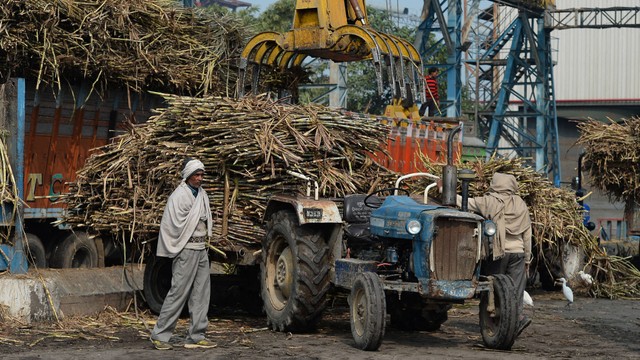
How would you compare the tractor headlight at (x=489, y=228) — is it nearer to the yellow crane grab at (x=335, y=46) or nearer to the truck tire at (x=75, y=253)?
the yellow crane grab at (x=335, y=46)

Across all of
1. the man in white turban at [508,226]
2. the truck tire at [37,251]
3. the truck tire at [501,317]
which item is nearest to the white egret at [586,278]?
the man in white turban at [508,226]

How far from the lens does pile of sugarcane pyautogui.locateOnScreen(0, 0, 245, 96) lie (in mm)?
14188

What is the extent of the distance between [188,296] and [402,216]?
7.59 feet

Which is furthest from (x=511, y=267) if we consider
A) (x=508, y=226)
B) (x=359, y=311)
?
(x=359, y=311)

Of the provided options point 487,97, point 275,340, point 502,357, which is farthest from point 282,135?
point 487,97

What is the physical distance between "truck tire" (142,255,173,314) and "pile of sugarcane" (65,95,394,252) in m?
0.54

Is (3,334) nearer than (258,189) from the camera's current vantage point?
Yes

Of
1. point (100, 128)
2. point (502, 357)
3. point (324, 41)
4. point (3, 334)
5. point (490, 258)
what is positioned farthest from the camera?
point (324, 41)

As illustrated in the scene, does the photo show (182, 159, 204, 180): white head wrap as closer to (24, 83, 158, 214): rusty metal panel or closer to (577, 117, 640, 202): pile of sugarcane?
(24, 83, 158, 214): rusty metal panel

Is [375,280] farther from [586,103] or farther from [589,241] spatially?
[586,103]

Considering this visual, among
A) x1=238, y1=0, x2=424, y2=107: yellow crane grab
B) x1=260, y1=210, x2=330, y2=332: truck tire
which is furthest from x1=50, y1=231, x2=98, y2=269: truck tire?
x1=260, y1=210, x2=330, y2=332: truck tire

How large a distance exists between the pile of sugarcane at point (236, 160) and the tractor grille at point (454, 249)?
212 cm

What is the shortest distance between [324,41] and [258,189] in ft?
19.7

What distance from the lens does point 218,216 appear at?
12.4 m
